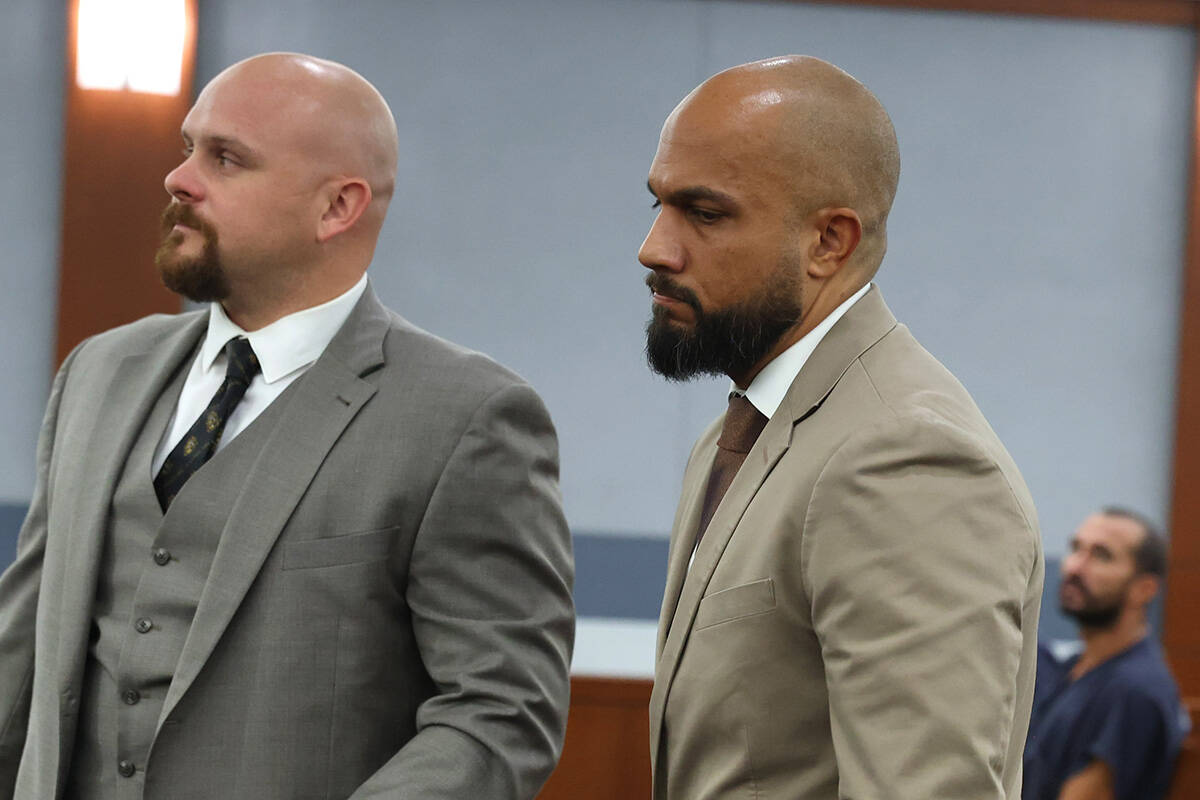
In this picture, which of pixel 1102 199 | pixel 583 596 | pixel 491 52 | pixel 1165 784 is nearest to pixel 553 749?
pixel 1165 784

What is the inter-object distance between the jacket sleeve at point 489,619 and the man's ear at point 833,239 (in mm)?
473

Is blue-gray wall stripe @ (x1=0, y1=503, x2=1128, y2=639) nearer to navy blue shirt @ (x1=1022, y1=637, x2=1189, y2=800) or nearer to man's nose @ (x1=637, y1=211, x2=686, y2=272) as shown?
navy blue shirt @ (x1=1022, y1=637, x2=1189, y2=800)

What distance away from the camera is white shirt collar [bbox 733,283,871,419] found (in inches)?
47.2

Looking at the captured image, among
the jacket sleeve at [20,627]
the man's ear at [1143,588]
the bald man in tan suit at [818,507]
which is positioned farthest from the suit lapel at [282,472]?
the man's ear at [1143,588]

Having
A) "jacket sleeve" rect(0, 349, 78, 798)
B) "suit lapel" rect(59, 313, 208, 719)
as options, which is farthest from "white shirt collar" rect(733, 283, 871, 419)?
"jacket sleeve" rect(0, 349, 78, 798)

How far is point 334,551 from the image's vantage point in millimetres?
1447

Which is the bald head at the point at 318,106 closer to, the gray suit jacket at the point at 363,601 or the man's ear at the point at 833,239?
the gray suit jacket at the point at 363,601

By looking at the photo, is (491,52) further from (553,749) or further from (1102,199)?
(553,749)

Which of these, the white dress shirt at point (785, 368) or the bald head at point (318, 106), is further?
the bald head at point (318, 106)

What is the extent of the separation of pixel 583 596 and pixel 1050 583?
4.45 ft

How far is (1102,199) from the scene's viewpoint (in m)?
3.92

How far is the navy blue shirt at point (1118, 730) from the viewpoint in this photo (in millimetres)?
2713

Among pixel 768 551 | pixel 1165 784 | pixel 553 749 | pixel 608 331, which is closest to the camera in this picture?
pixel 768 551

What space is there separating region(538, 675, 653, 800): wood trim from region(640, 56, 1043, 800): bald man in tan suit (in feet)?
5.87
